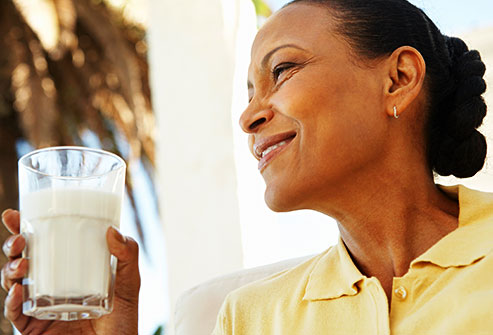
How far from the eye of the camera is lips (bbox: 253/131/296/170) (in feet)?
5.68

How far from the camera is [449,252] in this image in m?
1.60

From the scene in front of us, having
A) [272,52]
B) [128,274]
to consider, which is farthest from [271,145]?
[128,274]

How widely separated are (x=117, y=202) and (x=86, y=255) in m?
0.13

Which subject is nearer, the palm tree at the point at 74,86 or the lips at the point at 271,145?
the lips at the point at 271,145

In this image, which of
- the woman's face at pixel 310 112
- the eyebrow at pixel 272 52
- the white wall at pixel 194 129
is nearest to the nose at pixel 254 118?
the woman's face at pixel 310 112

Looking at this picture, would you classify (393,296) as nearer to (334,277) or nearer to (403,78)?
(334,277)

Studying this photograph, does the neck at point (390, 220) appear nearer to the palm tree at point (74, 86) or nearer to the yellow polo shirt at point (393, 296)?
the yellow polo shirt at point (393, 296)

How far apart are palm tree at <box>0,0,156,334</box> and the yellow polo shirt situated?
4.48 m

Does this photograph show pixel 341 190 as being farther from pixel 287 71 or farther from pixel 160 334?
pixel 160 334

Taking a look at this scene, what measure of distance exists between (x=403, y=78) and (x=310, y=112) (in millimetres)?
278

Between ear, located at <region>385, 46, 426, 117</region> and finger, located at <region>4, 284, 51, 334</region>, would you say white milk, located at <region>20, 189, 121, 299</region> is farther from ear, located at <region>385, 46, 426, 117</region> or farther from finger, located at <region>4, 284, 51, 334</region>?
ear, located at <region>385, 46, 426, 117</region>

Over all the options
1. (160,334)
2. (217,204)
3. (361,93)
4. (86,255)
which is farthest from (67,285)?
(160,334)

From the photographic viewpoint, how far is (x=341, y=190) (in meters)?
1.74

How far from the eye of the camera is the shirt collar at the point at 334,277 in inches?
67.0
